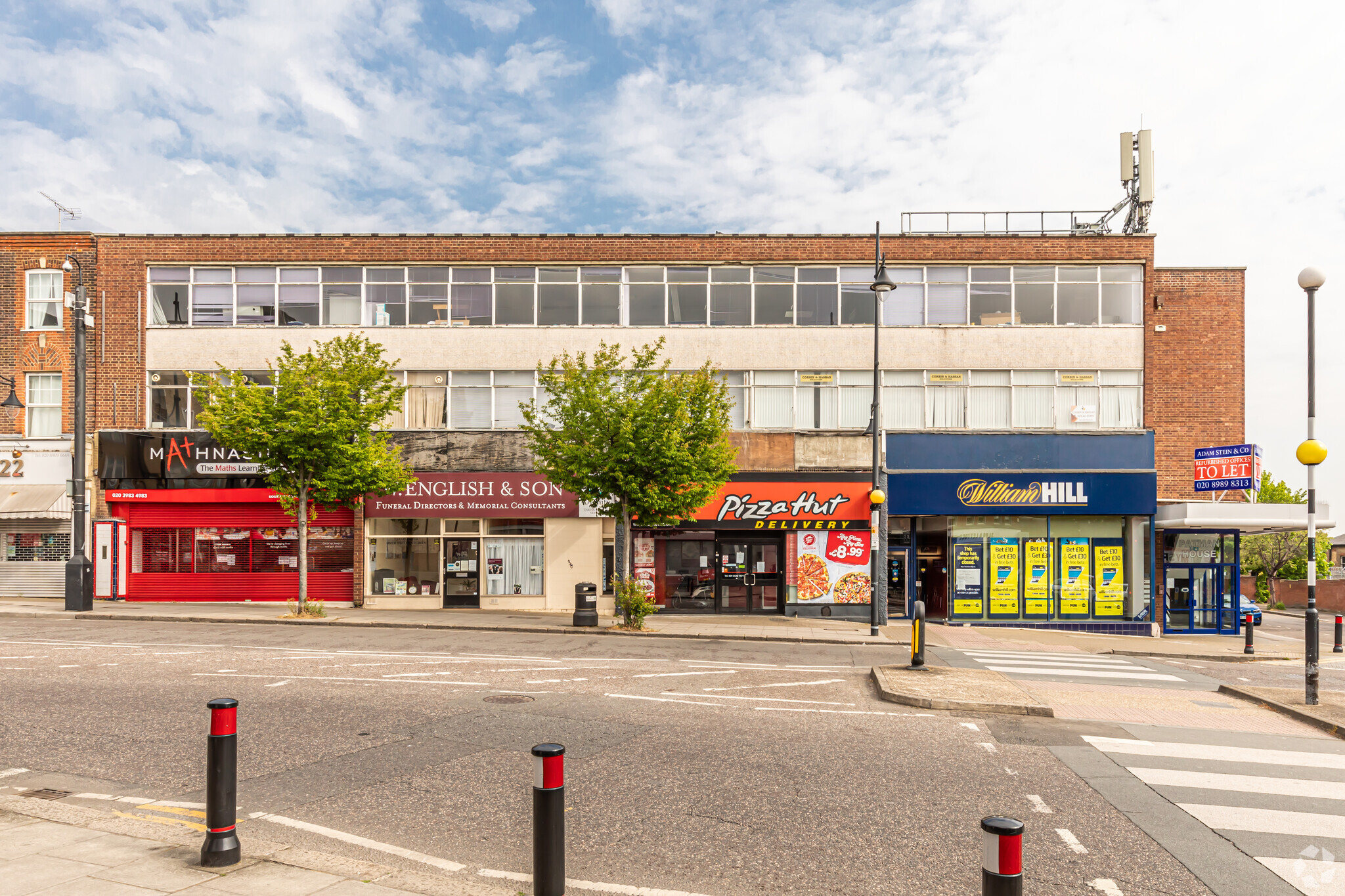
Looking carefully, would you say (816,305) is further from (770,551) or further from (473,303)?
(473,303)


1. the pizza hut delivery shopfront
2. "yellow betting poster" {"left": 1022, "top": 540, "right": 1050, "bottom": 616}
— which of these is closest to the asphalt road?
the pizza hut delivery shopfront

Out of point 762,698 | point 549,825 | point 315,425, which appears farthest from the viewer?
point 315,425

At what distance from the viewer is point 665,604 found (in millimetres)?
25625

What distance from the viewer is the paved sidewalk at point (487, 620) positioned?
2092 cm

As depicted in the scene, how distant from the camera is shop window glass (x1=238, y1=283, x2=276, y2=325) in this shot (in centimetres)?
2717

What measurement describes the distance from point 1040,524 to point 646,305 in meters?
13.6

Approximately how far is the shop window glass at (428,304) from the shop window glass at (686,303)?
5.81 metres

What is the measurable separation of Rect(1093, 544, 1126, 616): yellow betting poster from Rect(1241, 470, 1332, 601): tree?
25.6 metres

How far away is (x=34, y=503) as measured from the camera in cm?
2631

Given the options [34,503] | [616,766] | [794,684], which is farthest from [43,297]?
[616,766]

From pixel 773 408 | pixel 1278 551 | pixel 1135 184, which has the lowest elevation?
pixel 1278 551

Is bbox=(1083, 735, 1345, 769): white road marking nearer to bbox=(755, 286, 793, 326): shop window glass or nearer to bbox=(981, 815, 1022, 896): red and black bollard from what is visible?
bbox=(981, 815, 1022, 896): red and black bollard

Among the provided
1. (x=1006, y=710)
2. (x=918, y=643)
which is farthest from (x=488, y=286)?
(x=1006, y=710)

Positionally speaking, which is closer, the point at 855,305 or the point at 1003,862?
the point at 1003,862
